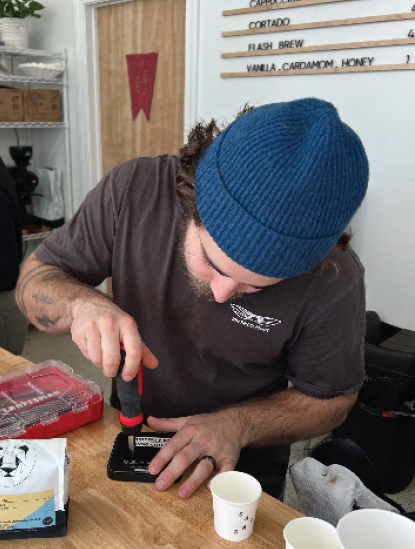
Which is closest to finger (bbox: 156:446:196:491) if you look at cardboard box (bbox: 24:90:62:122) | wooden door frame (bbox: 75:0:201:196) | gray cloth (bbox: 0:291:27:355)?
gray cloth (bbox: 0:291:27:355)

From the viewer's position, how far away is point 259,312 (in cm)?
115

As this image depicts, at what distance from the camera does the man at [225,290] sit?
83 centimetres

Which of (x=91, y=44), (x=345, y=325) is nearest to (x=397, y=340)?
(x=345, y=325)

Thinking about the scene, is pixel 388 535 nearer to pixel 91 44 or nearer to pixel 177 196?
pixel 177 196

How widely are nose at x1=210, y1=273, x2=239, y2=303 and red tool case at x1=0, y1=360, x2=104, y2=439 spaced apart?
34 cm

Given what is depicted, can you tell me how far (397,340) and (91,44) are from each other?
283 cm

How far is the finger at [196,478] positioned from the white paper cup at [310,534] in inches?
8.5

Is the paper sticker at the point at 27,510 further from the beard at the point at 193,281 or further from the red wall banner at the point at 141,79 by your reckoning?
the red wall banner at the point at 141,79

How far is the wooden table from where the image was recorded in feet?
2.61

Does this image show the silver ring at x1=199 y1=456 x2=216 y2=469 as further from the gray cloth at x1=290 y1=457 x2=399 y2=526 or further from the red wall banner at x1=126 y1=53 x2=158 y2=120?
the red wall banner at x1=126 y1=53 x2=158 y2=120

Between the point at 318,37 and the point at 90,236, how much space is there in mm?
1688

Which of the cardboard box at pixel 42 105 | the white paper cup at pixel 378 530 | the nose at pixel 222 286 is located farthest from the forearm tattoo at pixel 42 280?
the cardboard box at pixel 42 105

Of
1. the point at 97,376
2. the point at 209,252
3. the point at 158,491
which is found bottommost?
the point at 97,376

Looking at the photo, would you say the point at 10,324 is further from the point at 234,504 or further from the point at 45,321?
the point at 234,504
